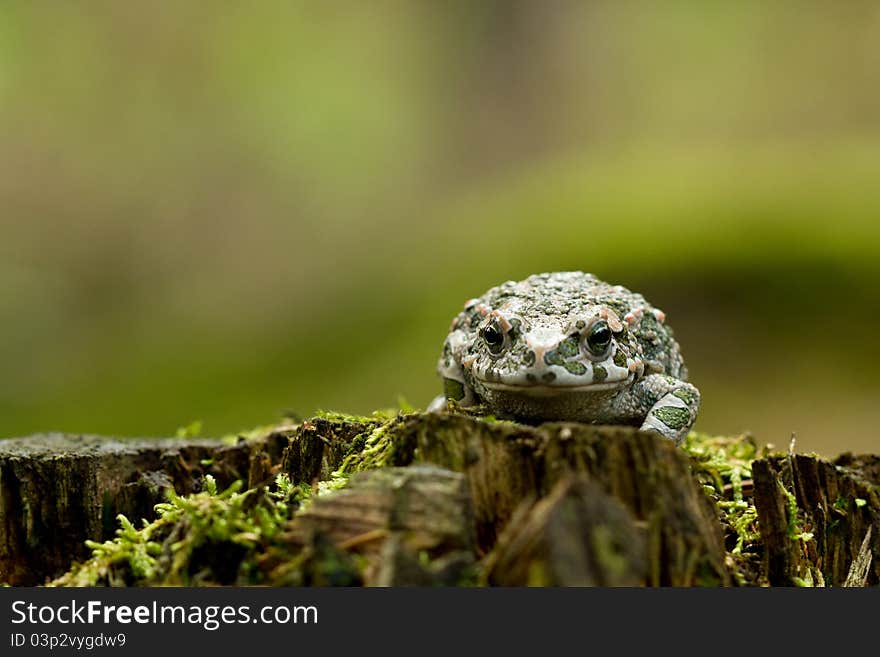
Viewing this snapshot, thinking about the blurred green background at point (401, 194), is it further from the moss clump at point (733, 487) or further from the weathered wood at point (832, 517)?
the weathered wood at point (832, 517)

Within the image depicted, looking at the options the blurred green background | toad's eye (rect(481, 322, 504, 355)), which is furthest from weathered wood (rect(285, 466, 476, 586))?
the blurred green background

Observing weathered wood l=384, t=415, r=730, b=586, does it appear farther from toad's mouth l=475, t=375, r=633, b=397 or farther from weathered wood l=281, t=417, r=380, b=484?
toad's mouth l=475, t=375, r=633, b=397

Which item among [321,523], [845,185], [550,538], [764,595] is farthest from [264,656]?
[845,185]

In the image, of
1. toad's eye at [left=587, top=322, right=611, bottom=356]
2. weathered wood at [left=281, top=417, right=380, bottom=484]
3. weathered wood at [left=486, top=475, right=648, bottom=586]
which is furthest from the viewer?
toad's eye at [left=587, top=322, right=611, bottom=356]

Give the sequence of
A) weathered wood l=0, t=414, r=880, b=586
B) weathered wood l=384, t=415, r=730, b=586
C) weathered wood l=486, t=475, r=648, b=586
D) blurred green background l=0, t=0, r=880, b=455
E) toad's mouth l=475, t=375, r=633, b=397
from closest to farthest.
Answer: weathered wood l=486, t=475, r=648, b=586 → weathered wood l=0, t=414, r=880, b=586 → weathered wood l=384, t=415, r=730, b=586 → toad's mouth l=475, t=375, r=633, b=397 → blurred green background l=0, t=0, r=880, b=455

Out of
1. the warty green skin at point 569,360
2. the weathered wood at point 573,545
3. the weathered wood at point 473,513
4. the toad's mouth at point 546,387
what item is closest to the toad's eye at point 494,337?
the warty green skin at point 569,360

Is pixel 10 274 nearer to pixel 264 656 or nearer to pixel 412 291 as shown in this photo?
pixel 412 291

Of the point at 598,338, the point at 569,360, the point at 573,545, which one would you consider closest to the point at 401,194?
the point at 598,338
